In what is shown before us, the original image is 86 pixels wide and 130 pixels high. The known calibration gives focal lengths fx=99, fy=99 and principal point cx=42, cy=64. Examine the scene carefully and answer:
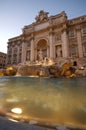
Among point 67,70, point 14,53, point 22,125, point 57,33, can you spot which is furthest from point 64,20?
point 22,125

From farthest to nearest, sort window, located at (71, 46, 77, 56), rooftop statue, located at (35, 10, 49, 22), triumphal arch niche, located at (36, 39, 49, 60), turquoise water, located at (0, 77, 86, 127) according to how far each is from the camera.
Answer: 1. rooftop statue, located at (35, 10, 49, 22)
2. triumphal arch niche, located at (36, 39, 49, 60)
3. window, located at (71, 46, 77, 56)
4. turquoise water, located at (0, 77, 86, 127)

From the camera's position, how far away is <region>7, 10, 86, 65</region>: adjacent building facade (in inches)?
845

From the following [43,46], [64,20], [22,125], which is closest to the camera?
[22,125]

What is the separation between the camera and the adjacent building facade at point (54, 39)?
21.5 m

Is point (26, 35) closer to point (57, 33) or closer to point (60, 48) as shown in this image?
point (57, 33)

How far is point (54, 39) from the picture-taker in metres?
23.6

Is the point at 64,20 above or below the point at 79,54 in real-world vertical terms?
above

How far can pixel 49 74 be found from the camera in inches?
523

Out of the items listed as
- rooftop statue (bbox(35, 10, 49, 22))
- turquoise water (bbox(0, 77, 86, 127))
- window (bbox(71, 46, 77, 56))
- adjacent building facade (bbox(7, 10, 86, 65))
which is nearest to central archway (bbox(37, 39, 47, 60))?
adjacent building facade (bbox(7, 10, 86, 65))

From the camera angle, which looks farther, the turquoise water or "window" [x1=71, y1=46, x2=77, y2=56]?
"window" [x1=71, y1=46, x2=77, y2=56]

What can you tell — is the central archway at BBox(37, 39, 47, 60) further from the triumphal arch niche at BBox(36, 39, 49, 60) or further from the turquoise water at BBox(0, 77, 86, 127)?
the turquoise water at BBox(0, 77, 86, 127)

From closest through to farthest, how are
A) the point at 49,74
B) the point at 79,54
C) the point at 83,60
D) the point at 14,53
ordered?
the point at 49,74 → the point at 83,60 → the point at 79,54 → the point at 14,53

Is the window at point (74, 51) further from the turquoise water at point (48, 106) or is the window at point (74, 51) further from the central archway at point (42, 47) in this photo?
the turquoise water at point (48, 106)

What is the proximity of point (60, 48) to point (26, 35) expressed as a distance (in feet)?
36.2
